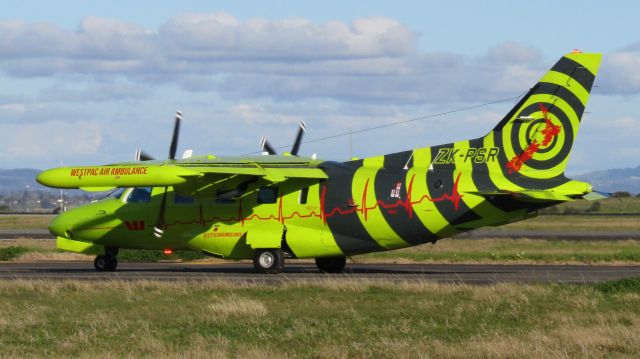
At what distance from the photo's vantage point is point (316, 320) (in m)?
23.7

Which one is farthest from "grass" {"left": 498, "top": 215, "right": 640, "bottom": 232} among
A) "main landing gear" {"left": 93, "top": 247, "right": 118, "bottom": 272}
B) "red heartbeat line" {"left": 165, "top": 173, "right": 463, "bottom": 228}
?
"main landing gear" {"left": 93, "top": 247, "right": 118, "bottom": 272}

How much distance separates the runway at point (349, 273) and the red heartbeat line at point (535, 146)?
3.63 metres

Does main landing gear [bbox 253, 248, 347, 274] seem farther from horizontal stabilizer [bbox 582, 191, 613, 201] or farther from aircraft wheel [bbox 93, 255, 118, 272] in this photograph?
horizontal stabilizer [bbox 582, 191, 613, 201]

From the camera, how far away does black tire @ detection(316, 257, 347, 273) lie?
39.0 meters

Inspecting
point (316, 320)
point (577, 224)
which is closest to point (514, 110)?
point (316, 320)

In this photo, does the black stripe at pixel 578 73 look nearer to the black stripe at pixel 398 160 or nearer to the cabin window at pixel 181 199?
the black stripe at pixel 398 160

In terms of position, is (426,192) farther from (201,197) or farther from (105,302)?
(105,302)

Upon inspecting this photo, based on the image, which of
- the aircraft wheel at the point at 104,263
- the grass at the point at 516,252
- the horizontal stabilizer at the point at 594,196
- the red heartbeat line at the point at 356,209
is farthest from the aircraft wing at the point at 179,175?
the grass at the point at 516,252

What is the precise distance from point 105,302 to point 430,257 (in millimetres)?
22867

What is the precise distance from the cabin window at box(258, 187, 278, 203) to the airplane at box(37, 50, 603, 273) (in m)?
0.03

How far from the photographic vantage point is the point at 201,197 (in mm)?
37594

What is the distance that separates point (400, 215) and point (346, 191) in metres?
2.11

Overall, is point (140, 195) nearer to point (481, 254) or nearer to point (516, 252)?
point (481, 254)

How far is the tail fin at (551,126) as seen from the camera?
34906 millimetres
